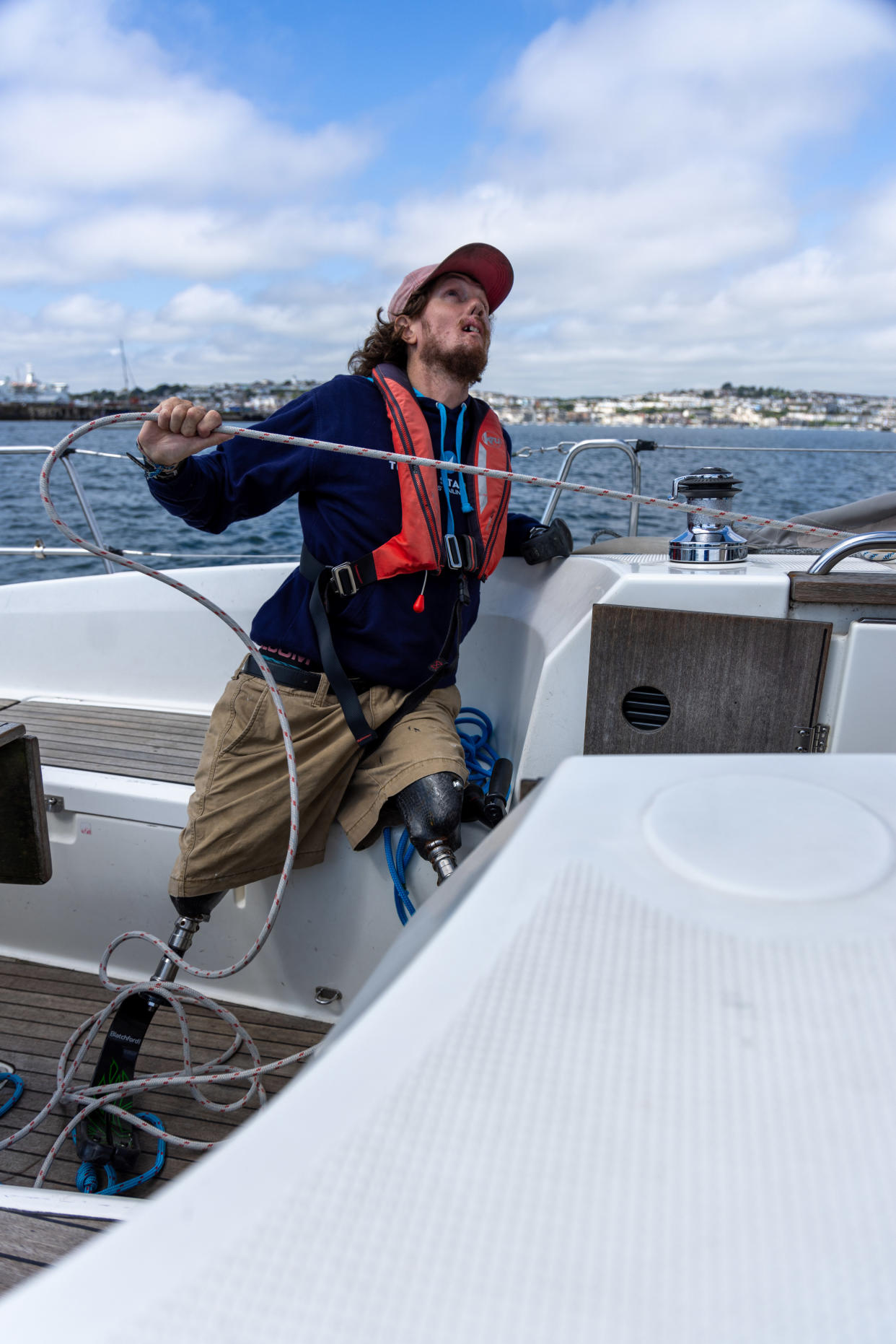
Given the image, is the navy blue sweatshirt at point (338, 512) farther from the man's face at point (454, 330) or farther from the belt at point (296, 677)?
the man's face at point (454, 330)

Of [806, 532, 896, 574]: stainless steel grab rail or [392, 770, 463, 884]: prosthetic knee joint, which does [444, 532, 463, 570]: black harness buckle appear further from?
[806, 532, 896, 574]: stainless steel grab rail

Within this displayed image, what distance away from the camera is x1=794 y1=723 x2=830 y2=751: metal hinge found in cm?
144

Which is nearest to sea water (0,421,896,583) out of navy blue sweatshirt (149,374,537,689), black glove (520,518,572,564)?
navy blue sweatshirt (149,374,537,689)

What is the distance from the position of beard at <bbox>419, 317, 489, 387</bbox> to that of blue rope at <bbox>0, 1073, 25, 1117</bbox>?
65.8 inches

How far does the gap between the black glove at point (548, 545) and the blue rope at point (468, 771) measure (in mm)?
423

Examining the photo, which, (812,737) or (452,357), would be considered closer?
(812,737)

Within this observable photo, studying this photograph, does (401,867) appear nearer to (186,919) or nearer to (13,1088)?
(186,919)

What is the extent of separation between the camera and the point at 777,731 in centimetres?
145

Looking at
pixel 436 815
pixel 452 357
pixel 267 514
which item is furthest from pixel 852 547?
pixel 267 514

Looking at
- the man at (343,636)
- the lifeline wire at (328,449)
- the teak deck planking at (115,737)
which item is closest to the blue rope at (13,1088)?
the man at (343,636)

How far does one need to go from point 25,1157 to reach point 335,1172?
1434 mm

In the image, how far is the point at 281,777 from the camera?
5.51 ft

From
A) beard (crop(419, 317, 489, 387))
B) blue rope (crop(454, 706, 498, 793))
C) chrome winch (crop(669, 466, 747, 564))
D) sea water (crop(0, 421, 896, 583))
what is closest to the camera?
chrome winch (crop(669, 466, 747, 564))

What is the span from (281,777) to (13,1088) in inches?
31.5
